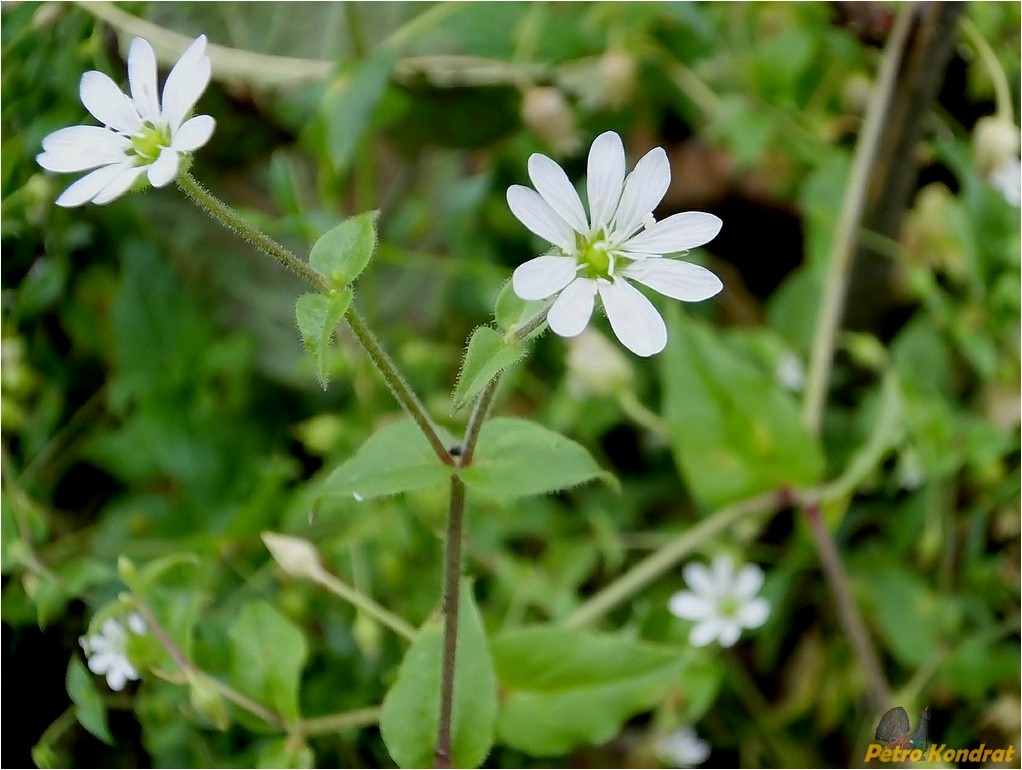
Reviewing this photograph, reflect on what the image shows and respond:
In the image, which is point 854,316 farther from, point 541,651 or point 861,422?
point 541,651

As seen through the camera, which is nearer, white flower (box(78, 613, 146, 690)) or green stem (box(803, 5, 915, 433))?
white flower (box(78, 613, 146, 690))

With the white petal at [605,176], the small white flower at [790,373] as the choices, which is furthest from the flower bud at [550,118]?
the white petal at [605,176]

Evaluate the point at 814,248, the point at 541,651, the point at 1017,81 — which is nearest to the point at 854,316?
the point at 814,248

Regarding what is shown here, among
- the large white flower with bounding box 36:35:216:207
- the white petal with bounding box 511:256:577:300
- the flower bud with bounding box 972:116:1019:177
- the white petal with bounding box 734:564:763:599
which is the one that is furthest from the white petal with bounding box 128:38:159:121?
the flower bud with bounding box 972:116:1019:177

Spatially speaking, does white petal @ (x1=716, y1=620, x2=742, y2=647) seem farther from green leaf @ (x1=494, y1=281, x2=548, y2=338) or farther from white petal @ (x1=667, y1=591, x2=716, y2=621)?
green leaf @ (x1=494, y1=281, x2=548, y2=338)

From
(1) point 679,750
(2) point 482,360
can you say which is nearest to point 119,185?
(2) point 482,360
